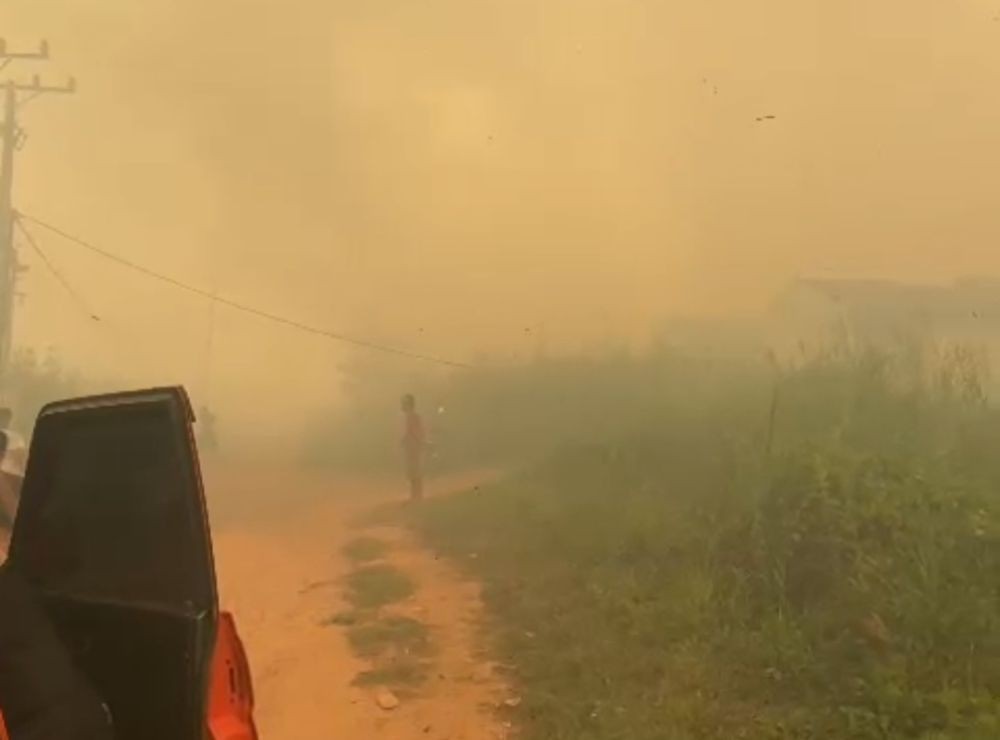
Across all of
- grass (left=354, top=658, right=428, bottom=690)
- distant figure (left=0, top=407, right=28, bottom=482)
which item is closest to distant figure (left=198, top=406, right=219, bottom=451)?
grass (left=354, top=658, right=428, bottom=690)

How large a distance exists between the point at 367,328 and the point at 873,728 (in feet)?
68.3

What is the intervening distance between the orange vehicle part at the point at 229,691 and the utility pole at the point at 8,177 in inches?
730

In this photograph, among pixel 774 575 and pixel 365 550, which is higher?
pixel 774 575

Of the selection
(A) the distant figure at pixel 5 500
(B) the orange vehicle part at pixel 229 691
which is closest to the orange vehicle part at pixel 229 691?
(B) the orange vehicle part at pixel 229 691

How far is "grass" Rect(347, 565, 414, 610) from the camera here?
8094mm

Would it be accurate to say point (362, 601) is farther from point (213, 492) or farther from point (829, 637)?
point (213, 492)

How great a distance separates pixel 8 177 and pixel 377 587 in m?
15.1

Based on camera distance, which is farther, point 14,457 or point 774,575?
point 774,575

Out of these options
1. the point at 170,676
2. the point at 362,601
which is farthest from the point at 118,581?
the point at 362,601

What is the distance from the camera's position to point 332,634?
729cm

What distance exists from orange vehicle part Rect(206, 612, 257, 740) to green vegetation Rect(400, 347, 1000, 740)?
10.8 feet

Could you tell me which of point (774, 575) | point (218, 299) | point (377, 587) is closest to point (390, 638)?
point (377, 587)

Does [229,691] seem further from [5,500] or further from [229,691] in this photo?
[5,500]

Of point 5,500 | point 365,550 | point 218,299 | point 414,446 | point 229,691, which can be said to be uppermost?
point 218,299
